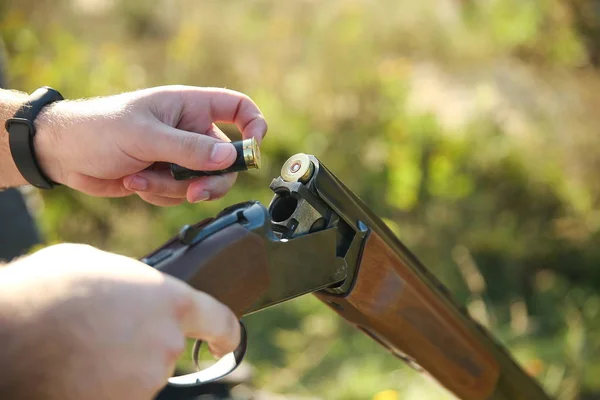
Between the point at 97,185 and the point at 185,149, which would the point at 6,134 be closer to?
the point at 97,185

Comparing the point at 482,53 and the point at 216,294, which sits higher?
the point at 216,294

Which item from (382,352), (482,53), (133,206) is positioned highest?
(482,53)

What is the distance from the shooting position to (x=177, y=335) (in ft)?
2.29

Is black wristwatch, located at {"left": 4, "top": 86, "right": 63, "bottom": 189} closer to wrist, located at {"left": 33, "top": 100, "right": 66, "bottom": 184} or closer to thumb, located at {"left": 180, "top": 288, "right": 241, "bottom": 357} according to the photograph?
wrist, located at {"left": 33, "top": 100, "right": 66, "bottom": 184}

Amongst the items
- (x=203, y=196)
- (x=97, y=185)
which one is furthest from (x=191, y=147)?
(x=97, y=185)

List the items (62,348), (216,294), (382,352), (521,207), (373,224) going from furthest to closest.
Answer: (521,207) < (382,352) < (373,224) < (216,294) < (62,348)

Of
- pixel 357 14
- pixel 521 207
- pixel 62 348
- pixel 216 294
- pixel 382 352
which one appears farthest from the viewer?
pixel 357 14

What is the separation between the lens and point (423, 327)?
1287mm

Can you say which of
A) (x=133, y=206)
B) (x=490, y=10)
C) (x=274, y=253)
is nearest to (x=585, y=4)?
(x=490, y=10)

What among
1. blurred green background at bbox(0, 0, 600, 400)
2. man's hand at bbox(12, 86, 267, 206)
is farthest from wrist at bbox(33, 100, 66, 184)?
blurred green background at bbox(0, 0, 600, 400)

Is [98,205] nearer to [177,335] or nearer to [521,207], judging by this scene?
[521,207]

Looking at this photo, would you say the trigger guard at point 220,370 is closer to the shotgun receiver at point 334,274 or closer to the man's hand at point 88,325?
the shotgun receiver at point 334,274

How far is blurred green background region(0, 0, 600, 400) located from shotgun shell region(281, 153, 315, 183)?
1.75 metres

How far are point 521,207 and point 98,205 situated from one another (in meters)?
2.54
